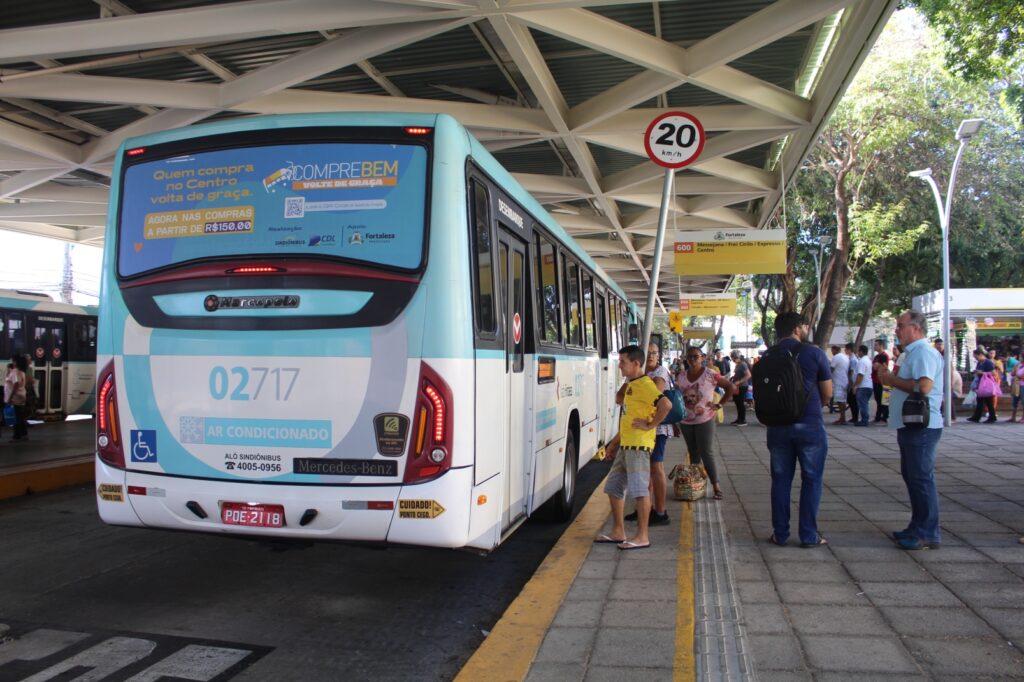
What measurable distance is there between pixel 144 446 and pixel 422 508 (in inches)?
71.9

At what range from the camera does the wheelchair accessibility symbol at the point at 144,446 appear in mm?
4707

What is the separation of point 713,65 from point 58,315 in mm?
16817

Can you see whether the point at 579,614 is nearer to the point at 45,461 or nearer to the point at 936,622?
the point at 936,622

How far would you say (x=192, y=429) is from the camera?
4.62m

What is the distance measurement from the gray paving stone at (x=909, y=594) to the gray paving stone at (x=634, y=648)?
4.96 ft

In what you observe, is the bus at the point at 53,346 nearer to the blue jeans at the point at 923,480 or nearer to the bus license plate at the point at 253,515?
the bus license plate at the point at 253,515

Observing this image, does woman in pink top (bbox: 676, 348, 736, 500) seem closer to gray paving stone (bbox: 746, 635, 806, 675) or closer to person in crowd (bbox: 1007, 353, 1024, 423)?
gray paving stone (bbox: 746, 635, 806, 675)

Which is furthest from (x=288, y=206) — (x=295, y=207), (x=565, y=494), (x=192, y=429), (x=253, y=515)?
(x=565, y=494)

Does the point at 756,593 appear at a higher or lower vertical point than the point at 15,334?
lower

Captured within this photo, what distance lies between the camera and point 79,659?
4.14m

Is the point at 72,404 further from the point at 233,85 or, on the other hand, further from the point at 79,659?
the point at 79,659

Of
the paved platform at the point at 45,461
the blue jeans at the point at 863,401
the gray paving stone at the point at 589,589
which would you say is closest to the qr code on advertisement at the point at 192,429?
the gray paving stone at the point at 589,589

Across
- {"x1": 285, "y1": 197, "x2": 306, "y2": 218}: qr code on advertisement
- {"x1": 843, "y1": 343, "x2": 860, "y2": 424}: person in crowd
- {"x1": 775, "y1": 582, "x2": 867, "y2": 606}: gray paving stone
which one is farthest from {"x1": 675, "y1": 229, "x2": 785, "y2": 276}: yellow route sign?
{"x1": 285, "y1": 197, "x2": 306, "y2": 218}: qr code on advertisement

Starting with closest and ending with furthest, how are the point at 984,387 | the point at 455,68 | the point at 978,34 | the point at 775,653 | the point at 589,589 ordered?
1. the point at 775,653
2. the point at 589,589
3. the point at 455,68
4. the point at 978,34
5. the point at 984,387
